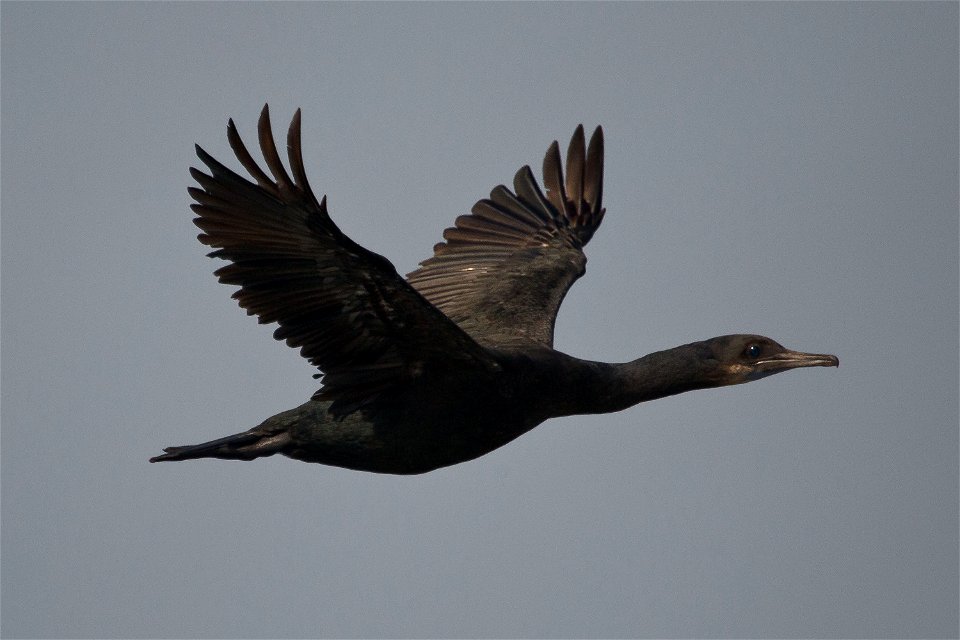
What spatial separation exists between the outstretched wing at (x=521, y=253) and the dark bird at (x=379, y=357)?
7 centimetres

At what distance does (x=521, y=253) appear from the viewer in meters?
12.7

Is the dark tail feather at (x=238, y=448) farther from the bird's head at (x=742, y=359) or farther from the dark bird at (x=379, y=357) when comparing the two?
the bird's head at (x=742, y=359)

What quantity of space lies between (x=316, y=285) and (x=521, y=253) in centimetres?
389

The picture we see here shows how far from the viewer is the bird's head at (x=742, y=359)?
10.3 metres

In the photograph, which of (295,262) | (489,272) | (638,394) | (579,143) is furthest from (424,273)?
(295,262)

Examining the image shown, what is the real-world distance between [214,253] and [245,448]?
60.1 inches

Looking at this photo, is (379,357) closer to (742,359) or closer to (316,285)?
(316,285)

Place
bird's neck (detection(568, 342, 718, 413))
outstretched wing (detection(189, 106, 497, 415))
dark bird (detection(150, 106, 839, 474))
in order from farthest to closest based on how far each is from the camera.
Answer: bird's neck (detection(568, 342, 718, 413)) → dark bird (detection(150, 106, 839, 474)) → outstretched wing (detection(189, 106, 497, 415))

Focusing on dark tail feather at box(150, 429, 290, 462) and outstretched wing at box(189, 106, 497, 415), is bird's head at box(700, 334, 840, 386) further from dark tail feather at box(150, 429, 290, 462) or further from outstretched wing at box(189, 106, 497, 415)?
dark tail feather at box(150, 429, 290, 462)

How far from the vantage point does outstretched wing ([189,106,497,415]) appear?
855 cm

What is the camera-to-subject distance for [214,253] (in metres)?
8.83

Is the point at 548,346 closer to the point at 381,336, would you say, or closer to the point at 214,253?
the point at 381,336

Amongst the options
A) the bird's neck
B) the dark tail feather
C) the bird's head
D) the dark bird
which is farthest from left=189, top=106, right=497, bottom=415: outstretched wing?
the bird's head

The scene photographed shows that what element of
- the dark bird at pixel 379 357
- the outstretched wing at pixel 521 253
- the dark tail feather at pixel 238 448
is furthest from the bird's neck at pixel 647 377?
the dark tail feather at pixel 238 448
